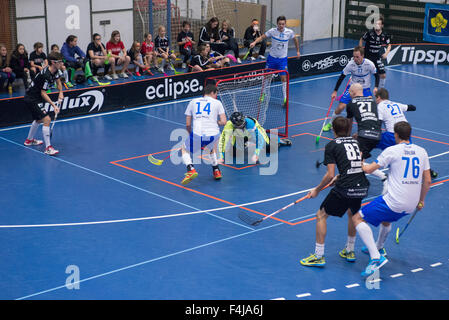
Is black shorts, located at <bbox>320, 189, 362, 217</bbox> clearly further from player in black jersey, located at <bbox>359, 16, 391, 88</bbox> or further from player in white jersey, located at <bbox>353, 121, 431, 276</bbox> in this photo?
player in black jersey, located at <bbox>359, 16, 391, 88</bbox>

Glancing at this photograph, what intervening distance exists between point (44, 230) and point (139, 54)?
1273 centimetres

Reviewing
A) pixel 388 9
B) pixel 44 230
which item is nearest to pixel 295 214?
pixel 44 230

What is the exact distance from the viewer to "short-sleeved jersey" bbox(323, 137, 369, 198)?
9.74 meters

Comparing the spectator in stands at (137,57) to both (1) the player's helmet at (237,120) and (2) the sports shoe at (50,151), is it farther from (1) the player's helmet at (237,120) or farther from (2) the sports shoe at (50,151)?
(1) the player's helmet at (237,120)

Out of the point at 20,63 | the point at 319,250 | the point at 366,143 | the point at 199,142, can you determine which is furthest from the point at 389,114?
the point at 20,63

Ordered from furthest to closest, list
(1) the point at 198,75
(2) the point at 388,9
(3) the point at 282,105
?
(2) the point at 388,9 → (1) the point at 198,75 → (3) the point at 282,105

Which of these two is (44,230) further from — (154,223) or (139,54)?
(139,54)

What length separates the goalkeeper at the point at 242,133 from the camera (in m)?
14.9

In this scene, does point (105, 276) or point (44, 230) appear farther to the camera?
point (44, 230)

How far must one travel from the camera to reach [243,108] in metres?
18.8

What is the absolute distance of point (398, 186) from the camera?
9672 mm

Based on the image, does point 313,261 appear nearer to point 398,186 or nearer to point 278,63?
point 398,186

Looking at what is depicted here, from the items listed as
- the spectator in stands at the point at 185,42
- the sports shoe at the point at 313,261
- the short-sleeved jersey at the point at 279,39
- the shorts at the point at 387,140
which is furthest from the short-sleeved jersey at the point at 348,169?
the spectator in stands at the point at 185,42

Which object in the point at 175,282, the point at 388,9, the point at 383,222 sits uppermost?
the point at 388,9
